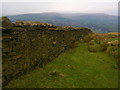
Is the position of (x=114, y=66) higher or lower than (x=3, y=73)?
lower

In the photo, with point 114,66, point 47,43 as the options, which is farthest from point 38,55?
point 114,66

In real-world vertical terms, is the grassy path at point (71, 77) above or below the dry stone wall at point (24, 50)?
below

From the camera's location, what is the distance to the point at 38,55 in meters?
7.92

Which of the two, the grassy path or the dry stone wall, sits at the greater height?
the dry stone wall

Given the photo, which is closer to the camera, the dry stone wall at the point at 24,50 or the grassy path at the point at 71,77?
the dry stone wall at the point at 24,50

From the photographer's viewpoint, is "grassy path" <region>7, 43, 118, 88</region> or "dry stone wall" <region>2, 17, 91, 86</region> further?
"grassy path" <region>7, 43, 118, 88</region>

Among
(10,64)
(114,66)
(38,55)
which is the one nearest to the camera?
(10,64)

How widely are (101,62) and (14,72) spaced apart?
6.03m

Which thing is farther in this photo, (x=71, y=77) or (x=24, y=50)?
(x=71, y=77)

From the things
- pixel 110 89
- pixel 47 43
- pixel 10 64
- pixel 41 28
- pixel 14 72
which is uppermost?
pixel 41 28

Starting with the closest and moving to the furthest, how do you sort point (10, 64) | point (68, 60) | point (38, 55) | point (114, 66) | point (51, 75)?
point (10, 64), point (51, 75), point (38, 55), point (114, 66), point (68, 60)

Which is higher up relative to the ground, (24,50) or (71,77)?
(24,50)

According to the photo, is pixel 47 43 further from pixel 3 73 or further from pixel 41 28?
pixel 3 73

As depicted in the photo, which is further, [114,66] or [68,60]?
[68,60]
